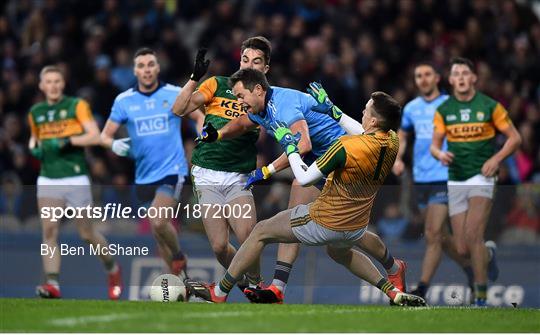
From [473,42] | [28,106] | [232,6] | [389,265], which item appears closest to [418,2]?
[473,42]

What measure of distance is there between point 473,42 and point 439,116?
607 centimetres

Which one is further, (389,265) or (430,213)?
(430,213)

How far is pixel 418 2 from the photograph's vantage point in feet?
70.1

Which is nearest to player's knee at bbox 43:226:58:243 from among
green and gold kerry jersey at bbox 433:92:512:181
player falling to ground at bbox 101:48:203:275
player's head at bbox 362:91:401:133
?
player falling to ground at bbox 101:48:203:275

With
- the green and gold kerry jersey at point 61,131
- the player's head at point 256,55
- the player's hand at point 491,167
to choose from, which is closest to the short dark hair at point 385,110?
the player's head at point 256,55

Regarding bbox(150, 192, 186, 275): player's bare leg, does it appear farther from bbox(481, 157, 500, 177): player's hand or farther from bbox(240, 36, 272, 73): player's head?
bbox(481, 157, 500, 177): player's hand

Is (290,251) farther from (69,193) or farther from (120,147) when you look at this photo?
(69,193)

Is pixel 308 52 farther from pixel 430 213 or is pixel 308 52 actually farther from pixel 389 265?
pixel 389 265

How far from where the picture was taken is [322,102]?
1265cm

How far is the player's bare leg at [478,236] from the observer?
1441 cm

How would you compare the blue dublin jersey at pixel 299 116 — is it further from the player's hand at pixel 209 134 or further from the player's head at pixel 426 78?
the player's head at pixel 426 78

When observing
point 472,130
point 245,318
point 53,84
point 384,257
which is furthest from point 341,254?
point 53,84

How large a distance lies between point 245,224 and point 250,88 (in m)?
1.46

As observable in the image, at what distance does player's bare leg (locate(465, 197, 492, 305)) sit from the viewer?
14.4m
